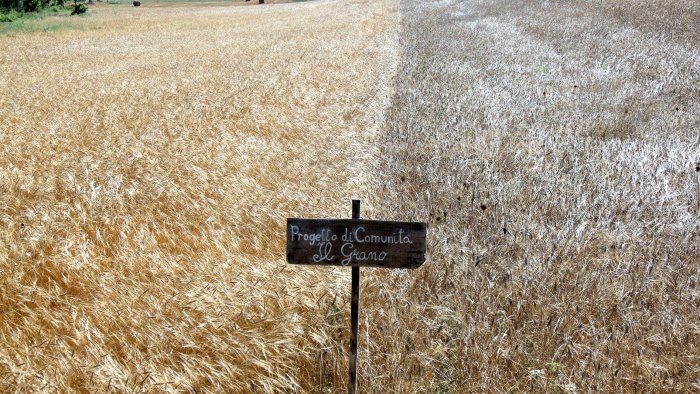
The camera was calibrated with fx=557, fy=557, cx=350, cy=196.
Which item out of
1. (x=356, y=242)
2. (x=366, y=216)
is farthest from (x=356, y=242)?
Answer: (x=366, y=216)

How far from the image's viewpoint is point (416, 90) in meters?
10.2

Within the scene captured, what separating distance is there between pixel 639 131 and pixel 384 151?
353 centimetres

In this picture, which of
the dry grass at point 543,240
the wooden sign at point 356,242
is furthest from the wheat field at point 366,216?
the wooden sign at point 356,242

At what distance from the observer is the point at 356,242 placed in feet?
8.13

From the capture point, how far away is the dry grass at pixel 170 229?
296cm

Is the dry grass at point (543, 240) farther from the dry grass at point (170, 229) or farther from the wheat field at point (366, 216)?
the dry grass at point (170, 229)

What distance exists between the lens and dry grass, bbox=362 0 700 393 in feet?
9.75

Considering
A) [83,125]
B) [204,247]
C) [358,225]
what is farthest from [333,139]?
[358,225]

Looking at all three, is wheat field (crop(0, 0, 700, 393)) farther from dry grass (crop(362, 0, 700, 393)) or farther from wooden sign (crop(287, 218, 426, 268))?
wooden sign (crop(287, 218, 426, 268))

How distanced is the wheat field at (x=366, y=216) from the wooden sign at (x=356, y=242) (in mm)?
718

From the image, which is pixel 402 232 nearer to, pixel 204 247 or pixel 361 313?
pixel 361 313

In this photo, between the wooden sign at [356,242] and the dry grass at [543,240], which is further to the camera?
the dry grass at [543,240]

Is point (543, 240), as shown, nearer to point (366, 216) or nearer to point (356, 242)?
point (366, 216)

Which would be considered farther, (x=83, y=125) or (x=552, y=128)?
(x=83, y=125)
